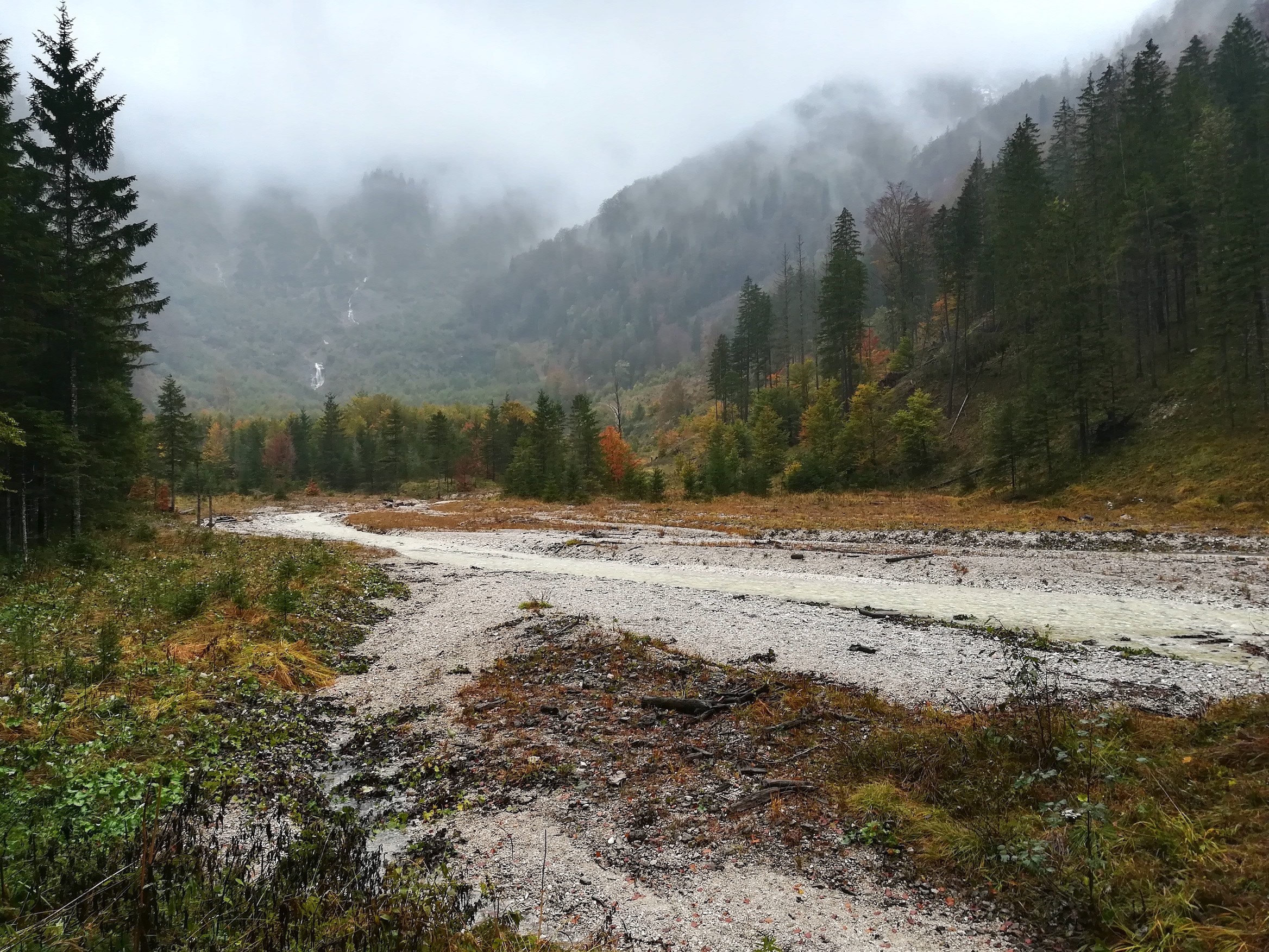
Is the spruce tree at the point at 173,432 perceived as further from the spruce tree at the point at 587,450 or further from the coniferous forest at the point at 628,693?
the spruce tree at the point at 587,450

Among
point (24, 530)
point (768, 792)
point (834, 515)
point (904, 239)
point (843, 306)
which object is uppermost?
point (904, 239)

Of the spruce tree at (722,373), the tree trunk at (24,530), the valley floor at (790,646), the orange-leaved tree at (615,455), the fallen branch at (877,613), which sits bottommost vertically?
the fallen branch at (877,613)

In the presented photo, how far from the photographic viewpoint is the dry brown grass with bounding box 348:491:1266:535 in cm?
3027

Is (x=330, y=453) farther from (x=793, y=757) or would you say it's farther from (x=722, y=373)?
(x=793, y=757)

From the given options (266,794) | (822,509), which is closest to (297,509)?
(822,509)

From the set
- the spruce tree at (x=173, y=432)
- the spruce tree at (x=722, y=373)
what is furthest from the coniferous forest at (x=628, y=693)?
the spruce tree at (x=722, y=373)

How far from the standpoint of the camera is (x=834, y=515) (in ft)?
144

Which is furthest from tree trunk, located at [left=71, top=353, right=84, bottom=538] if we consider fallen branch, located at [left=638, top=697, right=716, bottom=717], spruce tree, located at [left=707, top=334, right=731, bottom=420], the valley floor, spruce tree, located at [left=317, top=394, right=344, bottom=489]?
spruce tree, located at [left=317, top=394, right=344, bottom=489]

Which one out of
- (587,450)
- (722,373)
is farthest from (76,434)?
(722,373)

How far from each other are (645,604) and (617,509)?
130 ft

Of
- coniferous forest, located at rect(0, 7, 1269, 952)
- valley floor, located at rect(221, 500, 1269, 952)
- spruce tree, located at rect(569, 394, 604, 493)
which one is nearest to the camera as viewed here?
coniferous forest, located at rect(0, 7, 1269, 952)

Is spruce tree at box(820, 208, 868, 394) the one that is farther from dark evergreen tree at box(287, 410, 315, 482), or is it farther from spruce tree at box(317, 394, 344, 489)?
dark evergreen tree at box(287, 410, 315, 482)

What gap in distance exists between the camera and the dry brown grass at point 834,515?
3027 centimetres

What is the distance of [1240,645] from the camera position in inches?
486
